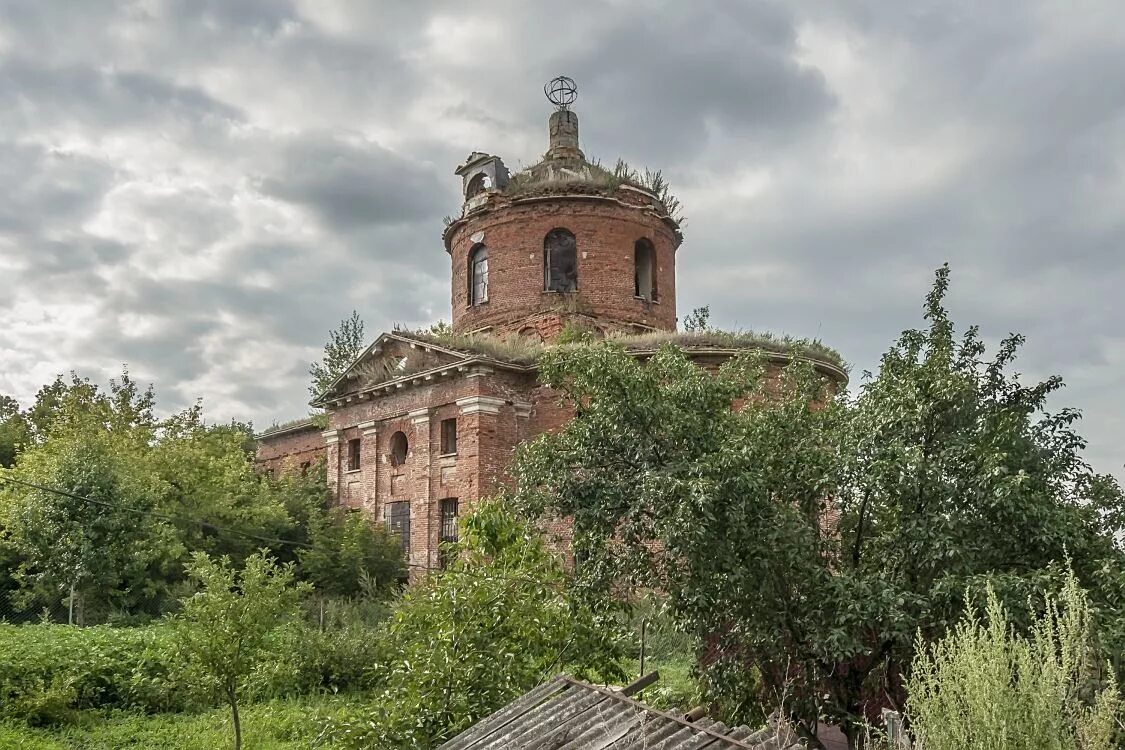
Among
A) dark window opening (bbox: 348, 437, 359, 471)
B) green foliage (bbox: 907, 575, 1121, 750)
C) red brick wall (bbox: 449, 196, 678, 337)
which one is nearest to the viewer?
green foliage (bbox: 907, 575, 1121, 750)

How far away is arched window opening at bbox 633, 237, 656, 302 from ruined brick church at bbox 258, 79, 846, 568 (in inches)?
1.6

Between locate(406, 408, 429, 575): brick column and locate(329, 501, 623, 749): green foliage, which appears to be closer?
locate(329, 501, 623, 749): green foliage

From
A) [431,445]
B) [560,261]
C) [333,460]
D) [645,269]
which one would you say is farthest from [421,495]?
[645,269]

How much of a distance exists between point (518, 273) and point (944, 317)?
58.1 feet

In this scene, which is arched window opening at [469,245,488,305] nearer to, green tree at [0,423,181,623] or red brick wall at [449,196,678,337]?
red brick wall at [449,196,678,337]

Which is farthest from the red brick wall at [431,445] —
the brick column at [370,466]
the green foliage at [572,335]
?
the green foliage at [572,335]

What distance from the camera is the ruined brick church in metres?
22.5

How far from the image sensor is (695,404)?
9406 millimetres

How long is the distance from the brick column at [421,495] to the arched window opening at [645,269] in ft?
23.5

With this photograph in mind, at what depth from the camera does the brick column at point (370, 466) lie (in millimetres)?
24906

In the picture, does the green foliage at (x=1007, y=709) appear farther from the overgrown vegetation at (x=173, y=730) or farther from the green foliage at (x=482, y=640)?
the overgrown vegetation at (x=173, y=730)

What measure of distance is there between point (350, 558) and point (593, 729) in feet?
55.4

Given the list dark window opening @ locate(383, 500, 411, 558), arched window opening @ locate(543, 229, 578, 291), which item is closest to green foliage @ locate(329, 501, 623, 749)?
dark window opening @ locate(383, 500, 411, 558)

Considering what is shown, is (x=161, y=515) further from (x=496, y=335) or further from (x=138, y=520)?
(x=496, y=335)
